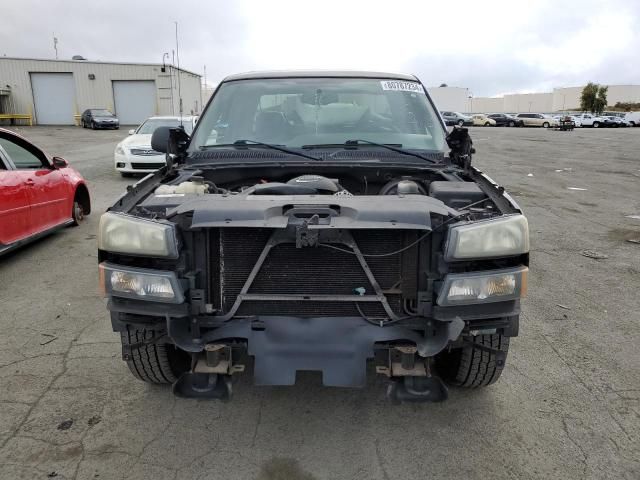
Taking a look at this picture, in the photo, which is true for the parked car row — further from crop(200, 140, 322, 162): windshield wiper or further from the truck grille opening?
the truck grille opening

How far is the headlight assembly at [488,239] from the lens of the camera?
2.47m

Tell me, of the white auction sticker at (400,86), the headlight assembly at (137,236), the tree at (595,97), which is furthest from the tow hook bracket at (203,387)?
the tree at (595,97)

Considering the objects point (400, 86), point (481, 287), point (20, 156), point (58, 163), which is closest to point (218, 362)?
point (481, 287)

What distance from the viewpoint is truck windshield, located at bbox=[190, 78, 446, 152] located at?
13.0 feet

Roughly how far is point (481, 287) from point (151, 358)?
6.15ft

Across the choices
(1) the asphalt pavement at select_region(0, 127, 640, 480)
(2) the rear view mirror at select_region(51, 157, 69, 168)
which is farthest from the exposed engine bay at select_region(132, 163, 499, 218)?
(2) the rear view mirror at select_region(51, 157, 69, 168)

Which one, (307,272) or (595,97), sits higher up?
(595,97)

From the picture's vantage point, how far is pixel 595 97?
71.9 meters

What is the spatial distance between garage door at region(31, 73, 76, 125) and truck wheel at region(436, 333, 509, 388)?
41466 millimetres

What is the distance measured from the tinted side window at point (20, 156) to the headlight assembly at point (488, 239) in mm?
5448

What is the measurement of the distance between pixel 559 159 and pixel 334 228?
1855 cm

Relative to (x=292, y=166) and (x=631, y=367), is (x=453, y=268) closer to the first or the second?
(x=292, y=166)

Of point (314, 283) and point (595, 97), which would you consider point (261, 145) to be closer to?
point (314, 283)

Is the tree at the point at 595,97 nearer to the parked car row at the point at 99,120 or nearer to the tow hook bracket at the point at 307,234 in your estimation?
the parked car row at the point at 99,120
